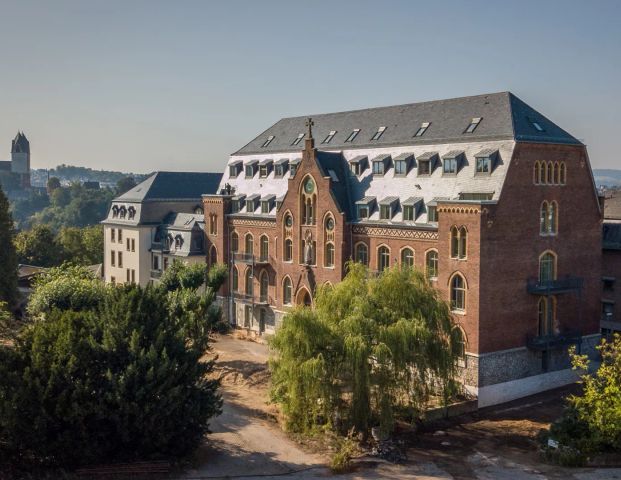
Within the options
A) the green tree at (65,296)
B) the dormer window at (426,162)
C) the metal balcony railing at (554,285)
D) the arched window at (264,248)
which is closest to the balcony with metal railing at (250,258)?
the arched window at (264,248)

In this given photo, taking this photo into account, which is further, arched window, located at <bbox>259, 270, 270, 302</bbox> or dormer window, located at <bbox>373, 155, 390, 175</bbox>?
arched window, located at <bbox>259, 270, 270, 302</bbox>

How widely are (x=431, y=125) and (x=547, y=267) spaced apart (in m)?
13.6

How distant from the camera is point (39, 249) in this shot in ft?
314

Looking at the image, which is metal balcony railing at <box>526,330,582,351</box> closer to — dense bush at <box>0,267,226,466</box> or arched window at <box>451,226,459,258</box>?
arched window at <box>451,226,459,258</box>

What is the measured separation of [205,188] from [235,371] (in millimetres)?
34413

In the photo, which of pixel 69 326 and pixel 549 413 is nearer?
pixel 69 326

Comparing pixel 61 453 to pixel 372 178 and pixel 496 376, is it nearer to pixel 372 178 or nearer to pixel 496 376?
pixel 496 376

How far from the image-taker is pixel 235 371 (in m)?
50.2

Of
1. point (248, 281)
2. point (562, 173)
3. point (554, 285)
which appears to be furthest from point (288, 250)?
point (562, 173)

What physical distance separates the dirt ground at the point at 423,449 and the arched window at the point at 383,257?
1247cm

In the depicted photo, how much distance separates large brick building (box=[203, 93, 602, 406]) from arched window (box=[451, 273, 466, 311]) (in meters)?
0.08

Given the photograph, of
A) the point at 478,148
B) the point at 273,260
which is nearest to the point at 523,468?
the point at 478,148

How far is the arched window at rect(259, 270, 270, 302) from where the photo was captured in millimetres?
61875

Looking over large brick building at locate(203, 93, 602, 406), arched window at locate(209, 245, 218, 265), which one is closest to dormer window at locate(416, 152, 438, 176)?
large brick building at locate(203, 93, 602, 406)
